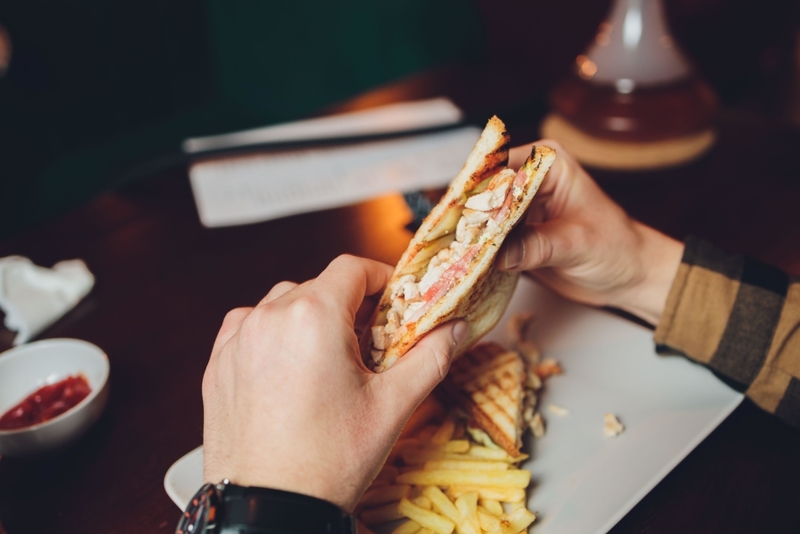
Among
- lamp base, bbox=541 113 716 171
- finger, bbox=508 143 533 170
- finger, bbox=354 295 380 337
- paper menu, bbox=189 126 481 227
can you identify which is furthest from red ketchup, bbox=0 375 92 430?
lamp base, bbox=541 113 716 171

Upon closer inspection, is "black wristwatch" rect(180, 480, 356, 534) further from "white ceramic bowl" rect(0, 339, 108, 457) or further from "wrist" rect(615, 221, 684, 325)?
"wrist" rect(615, 221, 684, 325)

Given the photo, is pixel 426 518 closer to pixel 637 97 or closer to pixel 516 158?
pixel 516 158

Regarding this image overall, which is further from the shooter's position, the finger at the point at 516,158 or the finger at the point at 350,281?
the finger at the point at 516,158

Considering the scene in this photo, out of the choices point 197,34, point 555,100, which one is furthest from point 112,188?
point 197,34

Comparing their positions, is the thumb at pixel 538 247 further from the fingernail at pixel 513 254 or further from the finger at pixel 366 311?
the finger at pixel 366 311

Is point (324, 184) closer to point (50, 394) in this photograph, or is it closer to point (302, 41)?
point (50, 394)

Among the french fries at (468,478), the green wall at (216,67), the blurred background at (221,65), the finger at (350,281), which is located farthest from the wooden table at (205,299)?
the green wall at (216,67)
